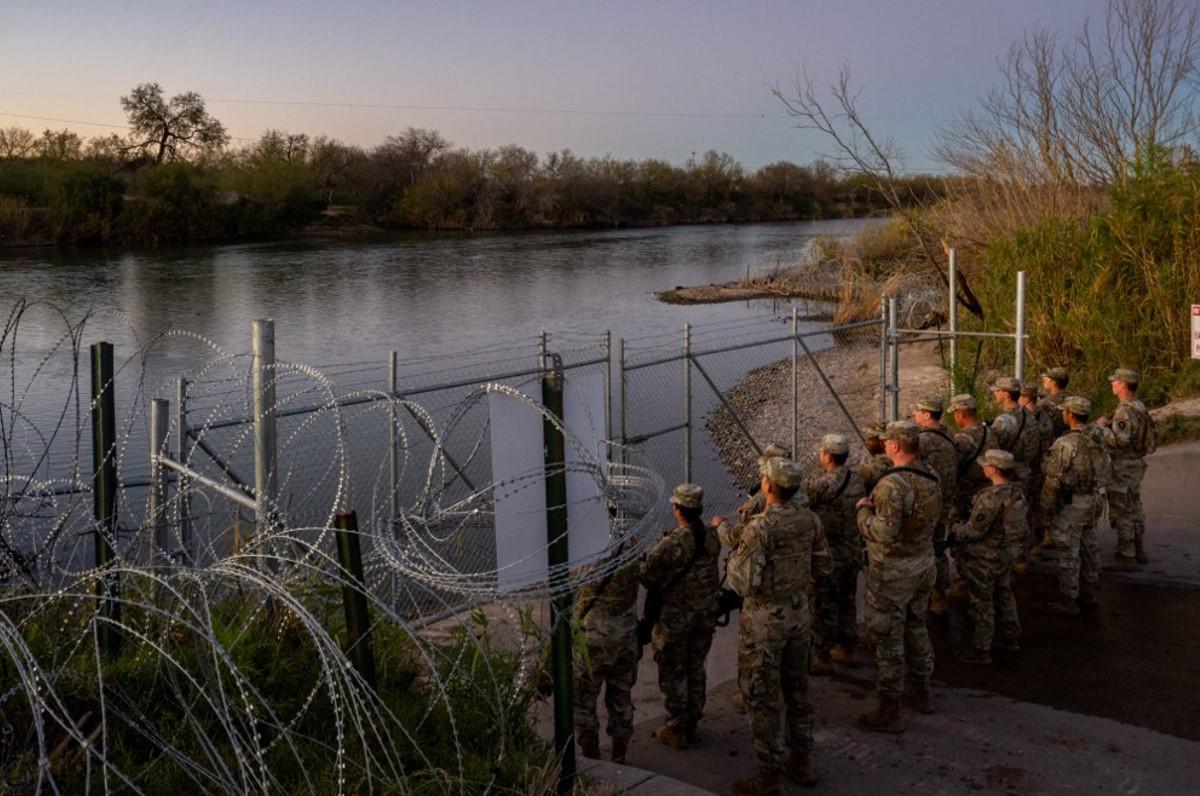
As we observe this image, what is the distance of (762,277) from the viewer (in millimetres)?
45000

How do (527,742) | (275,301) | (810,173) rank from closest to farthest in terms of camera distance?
1. (527,742)
2. (275,301)
3. (810,173)

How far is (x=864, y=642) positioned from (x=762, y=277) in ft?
124

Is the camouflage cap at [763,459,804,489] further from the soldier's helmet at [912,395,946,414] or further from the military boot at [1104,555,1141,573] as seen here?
the military boot at [1104,555,1141,573]

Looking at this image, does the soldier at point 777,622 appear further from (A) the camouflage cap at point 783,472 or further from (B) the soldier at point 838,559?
(B) the soldier at point 838,559

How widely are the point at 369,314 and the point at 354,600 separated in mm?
28203

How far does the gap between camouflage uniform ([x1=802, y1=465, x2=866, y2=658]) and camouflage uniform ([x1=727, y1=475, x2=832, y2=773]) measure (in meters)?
1.43

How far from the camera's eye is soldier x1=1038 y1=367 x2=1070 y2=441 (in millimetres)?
9625

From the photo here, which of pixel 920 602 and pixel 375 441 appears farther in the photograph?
pixel 375 441

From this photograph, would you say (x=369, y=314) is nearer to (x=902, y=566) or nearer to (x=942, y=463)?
(x=942, y=463)

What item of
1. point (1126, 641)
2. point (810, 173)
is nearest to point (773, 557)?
point (1126, 641)

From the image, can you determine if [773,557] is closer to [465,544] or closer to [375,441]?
[465,544]

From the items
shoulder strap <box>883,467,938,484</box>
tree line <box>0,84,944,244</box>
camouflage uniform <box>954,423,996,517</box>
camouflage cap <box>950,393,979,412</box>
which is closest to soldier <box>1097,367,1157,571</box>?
camouflage uniform <box>954,423,996,517</box>

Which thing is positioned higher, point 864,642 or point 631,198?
point 631,198

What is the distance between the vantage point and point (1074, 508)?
8672mm
